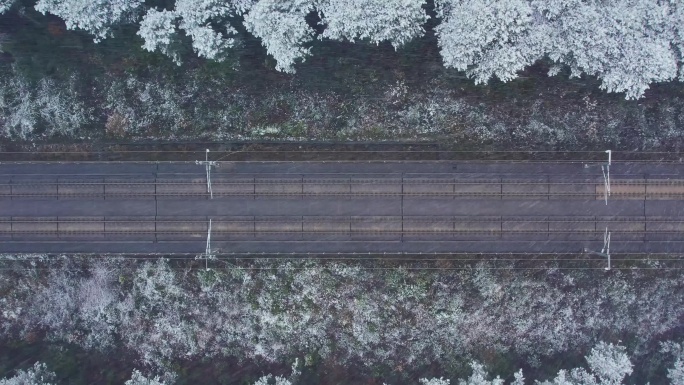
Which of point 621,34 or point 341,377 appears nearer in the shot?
point 621,34

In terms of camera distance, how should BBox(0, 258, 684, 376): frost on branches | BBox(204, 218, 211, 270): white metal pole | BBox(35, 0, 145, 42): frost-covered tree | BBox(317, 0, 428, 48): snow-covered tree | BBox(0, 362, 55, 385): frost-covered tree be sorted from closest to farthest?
1. BBox(317, 0, 428, 48): snow-covered tree
2. BBox(35, 0, 145, 42): frost-covered tree
3. BBox(0, 362, 55, 385): frost-covered tree
4. BBox(204, 218, 211, 270): white metal pole
5. BBox(0, 258, 684, 376): frost on branches

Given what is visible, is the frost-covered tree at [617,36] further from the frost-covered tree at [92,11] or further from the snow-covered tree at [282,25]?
the frost-covered tree at [92,11]

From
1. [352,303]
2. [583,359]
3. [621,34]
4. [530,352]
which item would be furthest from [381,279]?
[621,34]

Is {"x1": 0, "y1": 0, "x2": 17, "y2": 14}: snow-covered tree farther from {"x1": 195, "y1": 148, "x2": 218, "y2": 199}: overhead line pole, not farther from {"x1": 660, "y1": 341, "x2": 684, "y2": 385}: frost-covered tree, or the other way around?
{"x1": 660, "y1": 341, "x2": 684, "y2": 385}: frost-covered tree

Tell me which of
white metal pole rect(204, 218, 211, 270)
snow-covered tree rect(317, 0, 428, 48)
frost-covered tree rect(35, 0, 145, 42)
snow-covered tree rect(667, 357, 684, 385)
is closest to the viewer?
snow-covered tree rect(317, 0, 428, 48)

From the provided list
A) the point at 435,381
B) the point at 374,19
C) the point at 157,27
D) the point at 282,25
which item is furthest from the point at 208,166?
the point at 435,381

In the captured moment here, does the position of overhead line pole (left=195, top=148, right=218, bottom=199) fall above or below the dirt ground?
below

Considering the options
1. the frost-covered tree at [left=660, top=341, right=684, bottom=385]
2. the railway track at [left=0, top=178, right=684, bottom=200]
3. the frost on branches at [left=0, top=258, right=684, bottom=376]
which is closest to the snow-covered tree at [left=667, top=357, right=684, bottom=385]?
the frost-covered tree at [left=660, top=341, right=684, bottom=385]

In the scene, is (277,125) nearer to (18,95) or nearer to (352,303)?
(352,303)
